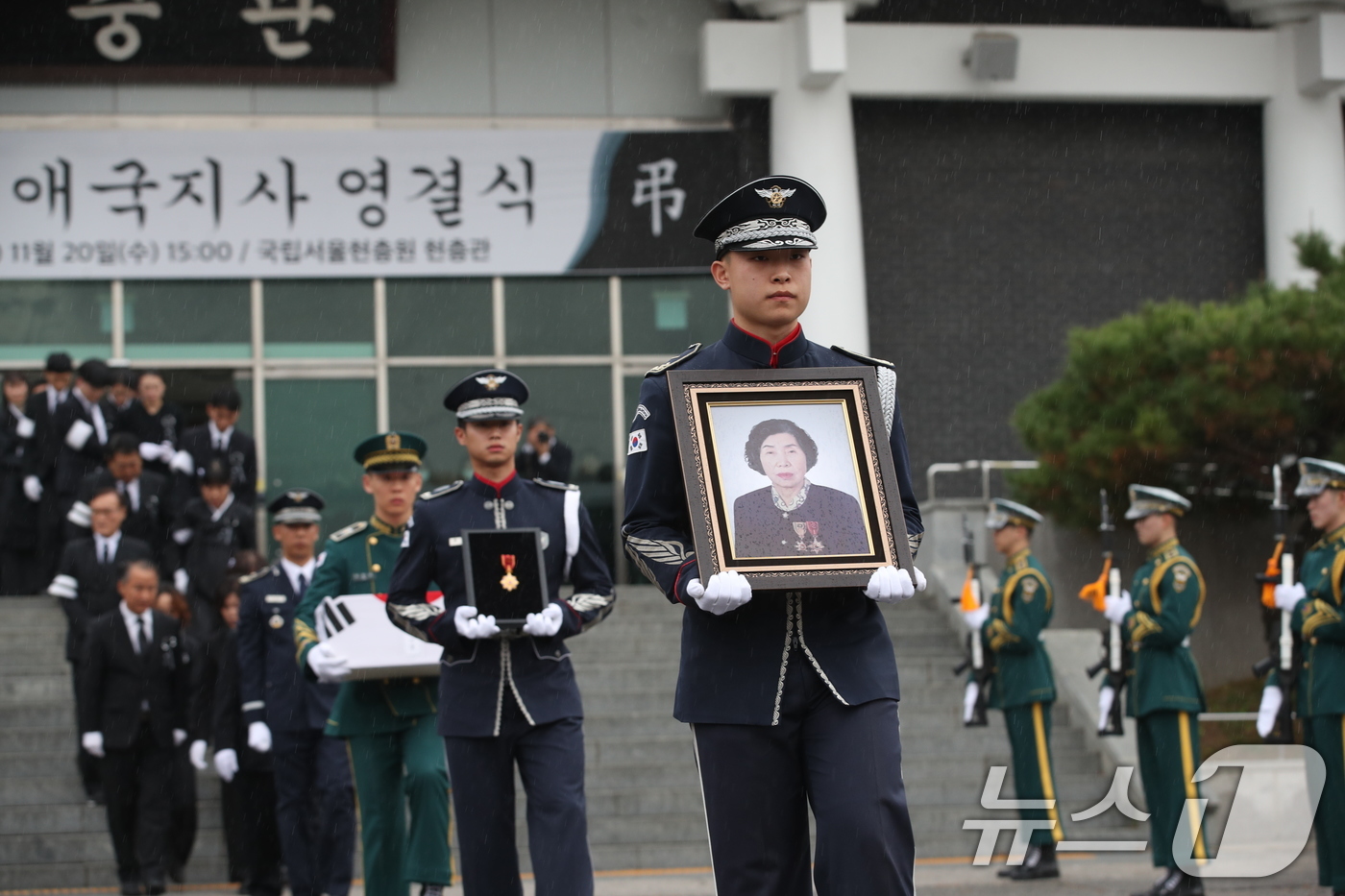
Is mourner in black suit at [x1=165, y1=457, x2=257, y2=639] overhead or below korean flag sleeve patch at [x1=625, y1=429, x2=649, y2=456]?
below

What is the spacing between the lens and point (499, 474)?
6.68m

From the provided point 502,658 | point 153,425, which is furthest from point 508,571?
point 153,425

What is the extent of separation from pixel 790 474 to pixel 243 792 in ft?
21.3

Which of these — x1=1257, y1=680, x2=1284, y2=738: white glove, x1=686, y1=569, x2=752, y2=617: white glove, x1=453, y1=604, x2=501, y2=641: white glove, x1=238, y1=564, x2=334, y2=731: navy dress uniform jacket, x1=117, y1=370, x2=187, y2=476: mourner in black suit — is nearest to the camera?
x1=686, y1=569, x2=752, y2=617: white glove

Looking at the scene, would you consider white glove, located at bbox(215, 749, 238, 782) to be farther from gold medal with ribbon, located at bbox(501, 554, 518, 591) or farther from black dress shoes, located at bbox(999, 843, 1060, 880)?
black dress shoes, located at bbox(999, 843, 1060, 880)

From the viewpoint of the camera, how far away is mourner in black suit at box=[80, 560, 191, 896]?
9.70 m

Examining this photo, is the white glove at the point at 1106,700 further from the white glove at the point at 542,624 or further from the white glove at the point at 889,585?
the white glove at the point at 889,585

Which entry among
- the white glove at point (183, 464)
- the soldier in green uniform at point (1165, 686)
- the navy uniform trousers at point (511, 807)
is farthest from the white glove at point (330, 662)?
the white glove at point (183, 464)

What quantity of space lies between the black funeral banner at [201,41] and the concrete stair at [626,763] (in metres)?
6.98

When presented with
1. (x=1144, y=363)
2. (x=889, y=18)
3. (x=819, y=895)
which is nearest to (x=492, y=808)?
(x=819, y=895)

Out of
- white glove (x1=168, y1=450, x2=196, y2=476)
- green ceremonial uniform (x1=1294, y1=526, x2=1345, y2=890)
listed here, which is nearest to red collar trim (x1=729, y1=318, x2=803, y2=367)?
green ceremonial uniform (x1=1294, y1=526, x2=1345, y2=890)

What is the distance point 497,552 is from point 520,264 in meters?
13.0

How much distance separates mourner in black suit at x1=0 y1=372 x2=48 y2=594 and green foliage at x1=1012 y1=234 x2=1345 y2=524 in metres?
8.83

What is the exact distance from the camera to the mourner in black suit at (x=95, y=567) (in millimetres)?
11766
